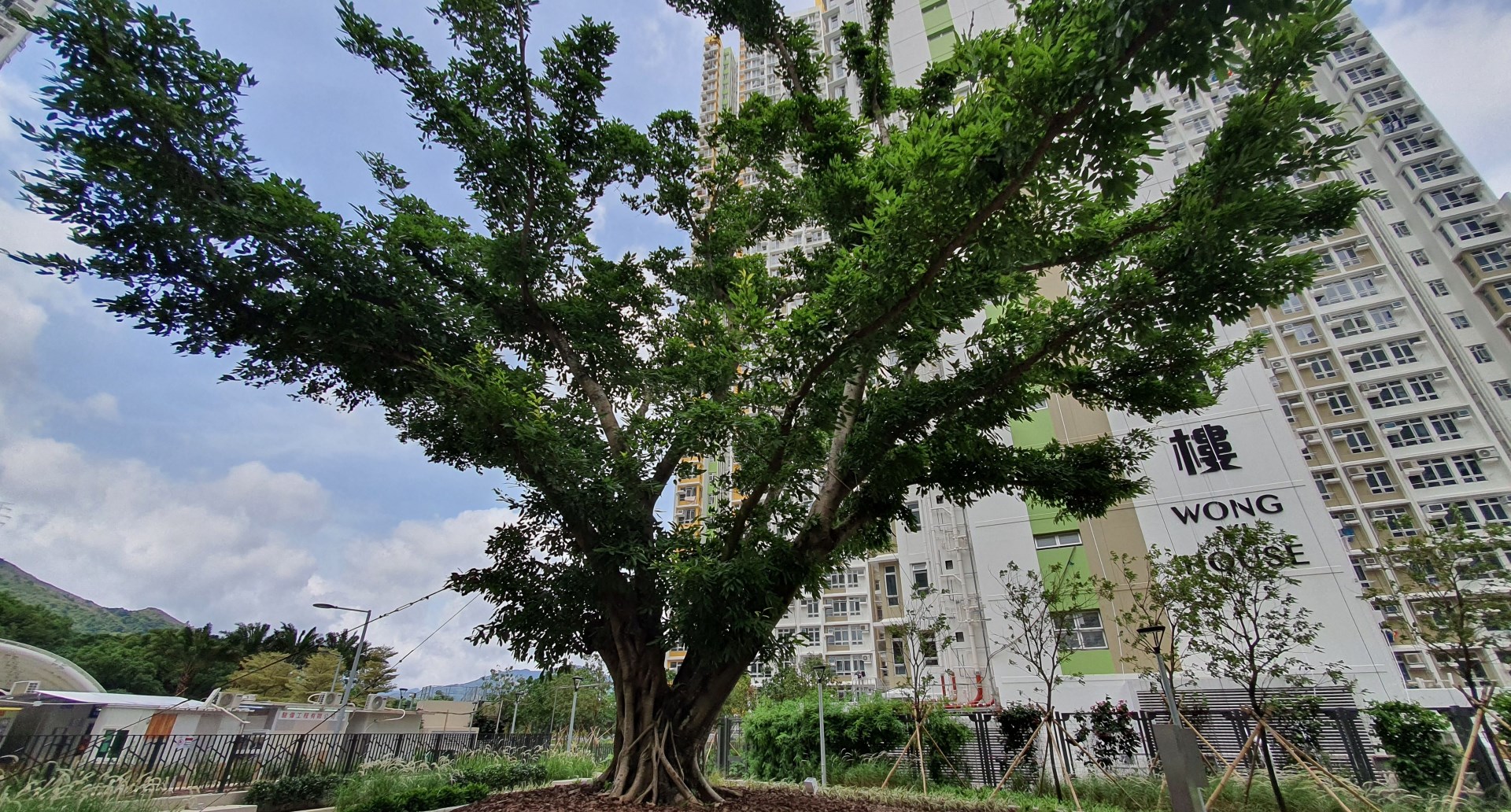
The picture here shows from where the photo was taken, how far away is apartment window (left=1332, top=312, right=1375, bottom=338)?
32.6 meters

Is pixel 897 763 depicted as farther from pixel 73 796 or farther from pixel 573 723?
pixel 573 723

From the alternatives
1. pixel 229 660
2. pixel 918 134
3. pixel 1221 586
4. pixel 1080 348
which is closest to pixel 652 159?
pixel 918 134

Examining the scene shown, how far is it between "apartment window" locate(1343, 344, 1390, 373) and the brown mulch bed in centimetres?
4054

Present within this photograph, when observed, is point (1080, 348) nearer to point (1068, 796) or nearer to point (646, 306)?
point (646, 306)

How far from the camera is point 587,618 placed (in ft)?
23.4

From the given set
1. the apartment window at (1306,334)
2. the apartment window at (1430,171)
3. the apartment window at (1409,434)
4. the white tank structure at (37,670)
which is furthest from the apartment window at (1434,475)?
the white tank structure at (37,670)

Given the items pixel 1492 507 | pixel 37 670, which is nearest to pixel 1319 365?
pixel 1492 507

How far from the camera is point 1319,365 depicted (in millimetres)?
33719

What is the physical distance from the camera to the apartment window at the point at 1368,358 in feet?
103

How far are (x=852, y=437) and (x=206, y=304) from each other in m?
6.92

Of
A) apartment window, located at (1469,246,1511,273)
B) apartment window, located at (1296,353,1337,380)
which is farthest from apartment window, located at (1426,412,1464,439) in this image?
apartment window, located at (1469,246,1511,273)

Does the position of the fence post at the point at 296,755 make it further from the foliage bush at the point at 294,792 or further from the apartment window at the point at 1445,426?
the apartment window at the point at 1445,426

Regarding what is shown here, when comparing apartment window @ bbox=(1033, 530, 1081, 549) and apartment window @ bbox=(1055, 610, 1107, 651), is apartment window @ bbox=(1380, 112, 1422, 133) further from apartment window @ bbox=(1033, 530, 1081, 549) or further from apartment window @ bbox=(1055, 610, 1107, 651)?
apartment window @ bbox=(1055, 610, 1107, 651)

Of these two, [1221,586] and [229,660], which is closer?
[1221,586]
